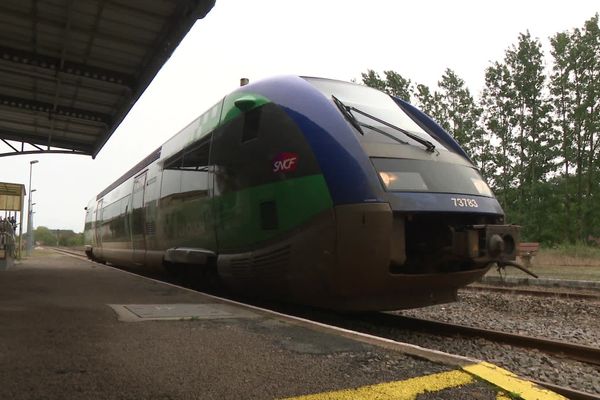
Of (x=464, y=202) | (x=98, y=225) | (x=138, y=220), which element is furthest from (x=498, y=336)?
(x=98, y=225)

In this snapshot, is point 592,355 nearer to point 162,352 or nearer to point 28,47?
point 162,352

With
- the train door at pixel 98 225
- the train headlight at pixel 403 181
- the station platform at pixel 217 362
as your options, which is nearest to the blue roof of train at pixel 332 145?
the train headlight at pixel 403 181

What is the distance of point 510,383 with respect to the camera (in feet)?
10.2

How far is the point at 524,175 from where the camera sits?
3297 centimetres

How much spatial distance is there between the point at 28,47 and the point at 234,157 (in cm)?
725

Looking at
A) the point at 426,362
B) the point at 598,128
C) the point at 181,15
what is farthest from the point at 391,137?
the point at 598,128

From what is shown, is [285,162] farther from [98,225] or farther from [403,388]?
[98,225]

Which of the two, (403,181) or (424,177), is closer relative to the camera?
(403,181)

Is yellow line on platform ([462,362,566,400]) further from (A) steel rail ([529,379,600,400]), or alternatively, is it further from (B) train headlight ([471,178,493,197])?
(B) train headlight ([471,178,493,197])

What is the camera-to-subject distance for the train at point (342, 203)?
521 centimetres

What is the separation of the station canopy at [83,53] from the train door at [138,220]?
7.79 feet

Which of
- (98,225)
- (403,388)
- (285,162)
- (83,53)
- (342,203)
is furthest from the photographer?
(98,225)

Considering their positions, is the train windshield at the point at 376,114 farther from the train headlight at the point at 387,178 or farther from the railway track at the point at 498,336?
the railway track at the point at 498,336

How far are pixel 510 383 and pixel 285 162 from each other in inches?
138
